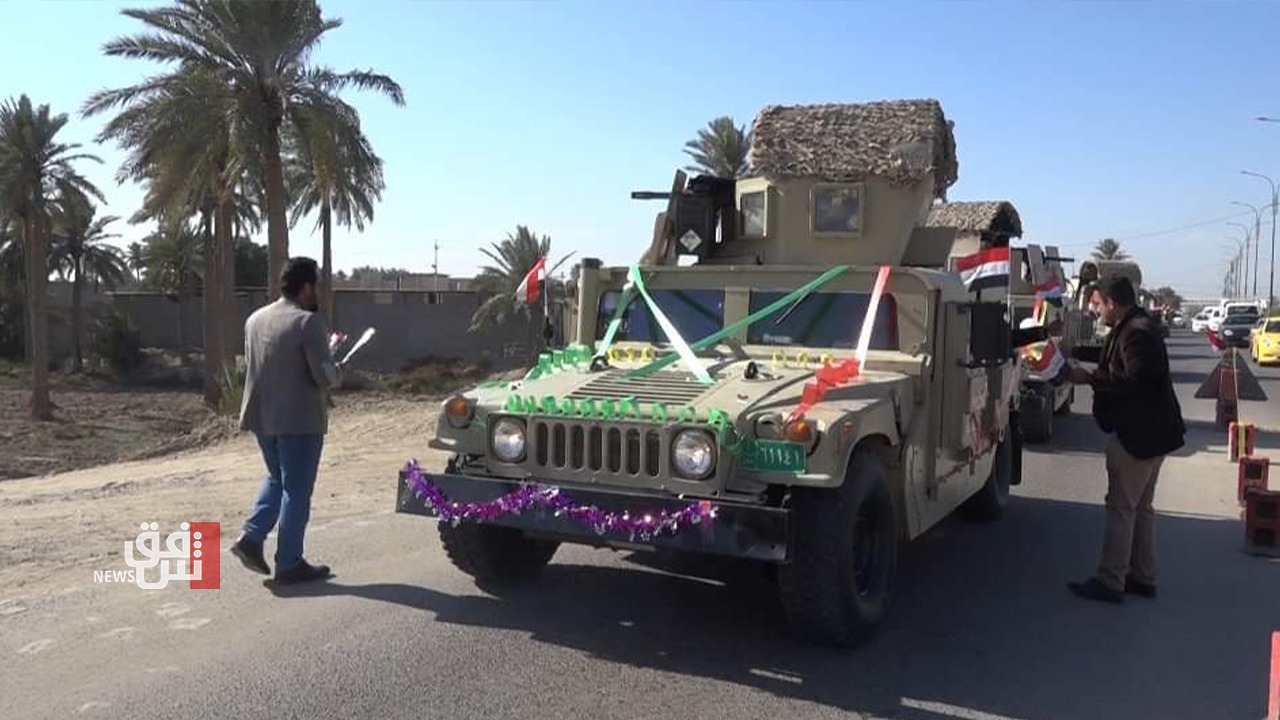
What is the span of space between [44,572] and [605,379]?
3.49 meters

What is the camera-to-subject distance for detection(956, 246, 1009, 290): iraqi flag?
699 centimetres

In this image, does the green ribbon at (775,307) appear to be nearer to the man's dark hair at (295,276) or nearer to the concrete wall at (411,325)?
the man's dark hair at (295,276)

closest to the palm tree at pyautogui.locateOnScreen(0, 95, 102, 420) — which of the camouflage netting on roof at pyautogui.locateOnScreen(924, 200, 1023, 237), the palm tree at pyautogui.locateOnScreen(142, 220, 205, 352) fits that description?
the palm tree at pyautogui.locateOnScreen(142, 220, 205, 352)

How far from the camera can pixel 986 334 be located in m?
6.11

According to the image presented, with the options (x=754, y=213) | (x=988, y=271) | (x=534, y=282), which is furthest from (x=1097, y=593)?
(x=534, y=282)

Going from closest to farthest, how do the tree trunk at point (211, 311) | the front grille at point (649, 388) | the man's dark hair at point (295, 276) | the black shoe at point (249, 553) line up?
the front grille at point (649, 388)
the man's dark hair at point (295, 276)
the black shoe at point (249, 553)
the tree trunk at point (211, 311)

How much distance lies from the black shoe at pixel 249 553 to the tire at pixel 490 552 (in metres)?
1.01

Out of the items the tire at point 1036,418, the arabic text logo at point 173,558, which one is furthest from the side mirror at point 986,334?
the tire at point 1036,418

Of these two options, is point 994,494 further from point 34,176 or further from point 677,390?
point 34,176

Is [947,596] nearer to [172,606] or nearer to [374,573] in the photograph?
[374,573]

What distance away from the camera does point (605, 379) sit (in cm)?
561

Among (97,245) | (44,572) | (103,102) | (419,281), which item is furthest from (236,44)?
(419,281)

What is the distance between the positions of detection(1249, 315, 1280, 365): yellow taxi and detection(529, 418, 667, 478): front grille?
3024cm

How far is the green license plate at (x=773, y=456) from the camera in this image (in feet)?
15.3
